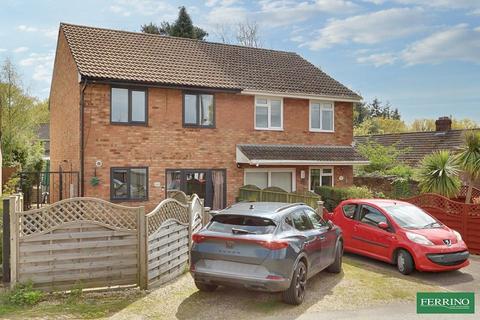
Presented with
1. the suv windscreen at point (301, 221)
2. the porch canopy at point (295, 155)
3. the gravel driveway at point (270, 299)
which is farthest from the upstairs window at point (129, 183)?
the suv windscreen at point (301, 221)

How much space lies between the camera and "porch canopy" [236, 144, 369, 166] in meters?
16.5

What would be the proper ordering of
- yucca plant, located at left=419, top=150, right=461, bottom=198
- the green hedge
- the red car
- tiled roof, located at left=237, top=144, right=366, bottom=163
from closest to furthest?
the red car
yucca plant, located at left=419, top=150, right=461, bottom=198
the green hedge
tiled roof, located at left=237, top=144, right=366, bottom=163

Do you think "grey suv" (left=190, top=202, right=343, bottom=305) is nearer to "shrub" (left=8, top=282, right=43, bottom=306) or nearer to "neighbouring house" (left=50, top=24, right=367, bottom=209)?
"shrub" (left=8, top=282, right=43, bottom=306)

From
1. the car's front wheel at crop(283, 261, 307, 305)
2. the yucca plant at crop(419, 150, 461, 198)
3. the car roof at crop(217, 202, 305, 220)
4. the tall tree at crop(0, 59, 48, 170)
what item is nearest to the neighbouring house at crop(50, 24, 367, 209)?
the yucca plant at crop(419, 150, 461, 198)

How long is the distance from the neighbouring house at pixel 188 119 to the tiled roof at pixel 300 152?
0.18 ft

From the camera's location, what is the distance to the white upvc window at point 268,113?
17922 mm

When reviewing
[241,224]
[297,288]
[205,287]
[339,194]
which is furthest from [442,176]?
[205,287]

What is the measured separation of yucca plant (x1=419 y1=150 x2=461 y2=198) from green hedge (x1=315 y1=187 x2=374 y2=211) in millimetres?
2172

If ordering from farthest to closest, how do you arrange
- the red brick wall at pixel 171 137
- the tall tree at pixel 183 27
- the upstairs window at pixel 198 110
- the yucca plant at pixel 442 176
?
the tall tree at pixel 183 27
the upstairs window at pixel 198 110
the red brick wall at pixel 171 137
the yucca plant at pixel 442 176

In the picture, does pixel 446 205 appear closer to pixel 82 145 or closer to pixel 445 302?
pixel 445 302

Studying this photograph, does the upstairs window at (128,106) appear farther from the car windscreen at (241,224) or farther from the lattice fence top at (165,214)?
the car windscreen at (241,224)

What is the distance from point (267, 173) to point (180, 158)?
404 cm

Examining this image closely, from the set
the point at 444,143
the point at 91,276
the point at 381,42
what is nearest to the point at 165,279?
the point at 91,276

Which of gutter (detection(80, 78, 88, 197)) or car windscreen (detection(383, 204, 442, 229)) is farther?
gutter (detection(80, 78, 88, 197))
